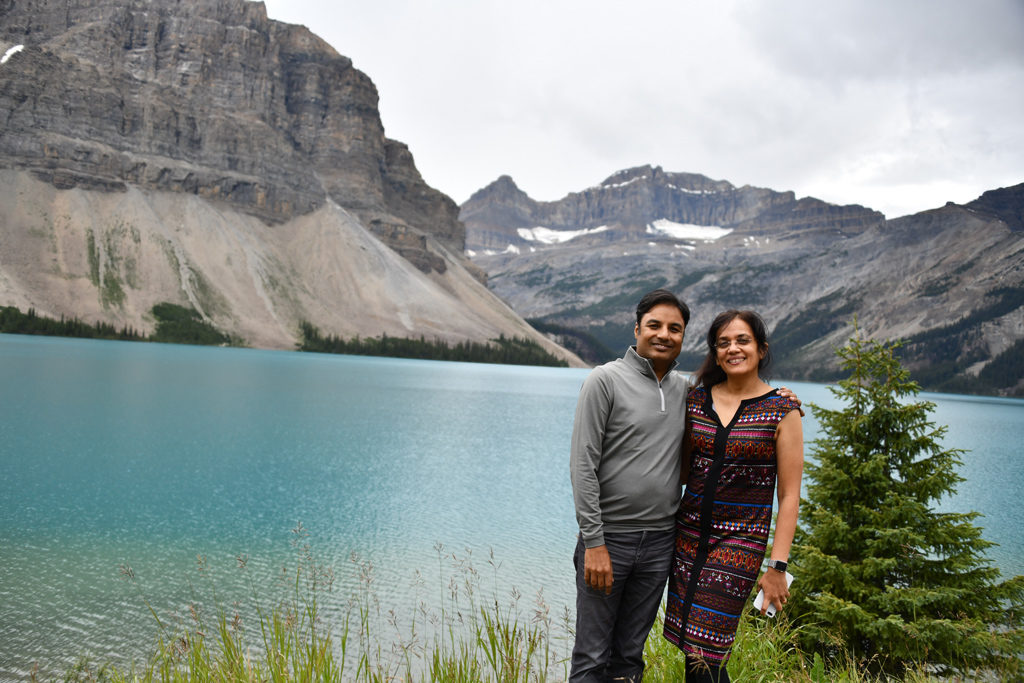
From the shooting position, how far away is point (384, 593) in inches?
469

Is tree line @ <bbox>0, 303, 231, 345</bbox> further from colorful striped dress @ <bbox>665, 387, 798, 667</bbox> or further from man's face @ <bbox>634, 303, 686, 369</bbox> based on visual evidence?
colorful striped dress @ <bbox>665, 387, 798, 667</bbox>

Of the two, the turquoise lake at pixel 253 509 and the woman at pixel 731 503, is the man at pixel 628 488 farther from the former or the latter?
the turquoise lake at pixel 253 509

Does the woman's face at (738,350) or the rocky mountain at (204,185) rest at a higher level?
the rocky mountain at (204,185)

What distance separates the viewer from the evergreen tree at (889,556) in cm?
703

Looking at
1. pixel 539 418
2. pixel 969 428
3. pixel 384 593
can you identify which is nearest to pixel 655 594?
pixel 384 593

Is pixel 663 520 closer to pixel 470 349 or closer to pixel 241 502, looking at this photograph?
pixel 241 502

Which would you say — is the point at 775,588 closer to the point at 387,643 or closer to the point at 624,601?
the point at 624,601

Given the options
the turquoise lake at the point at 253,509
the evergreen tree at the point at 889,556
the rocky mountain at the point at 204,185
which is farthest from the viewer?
the rocky mountain at the point at 204,185

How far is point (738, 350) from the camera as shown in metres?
4.08

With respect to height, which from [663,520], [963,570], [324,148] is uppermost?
[324,148]

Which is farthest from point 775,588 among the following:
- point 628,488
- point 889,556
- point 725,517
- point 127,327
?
point 127,327

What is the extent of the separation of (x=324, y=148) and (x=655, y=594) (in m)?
203

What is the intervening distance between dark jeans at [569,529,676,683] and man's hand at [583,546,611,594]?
4.9 inches

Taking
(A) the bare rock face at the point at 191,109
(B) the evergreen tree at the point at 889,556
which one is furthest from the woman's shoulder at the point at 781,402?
(A) the bare rock face at the point at 191,109
